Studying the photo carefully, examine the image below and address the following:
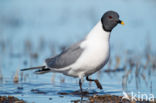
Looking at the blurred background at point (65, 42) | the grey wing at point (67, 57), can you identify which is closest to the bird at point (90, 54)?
the grey wing at point (67, 57)

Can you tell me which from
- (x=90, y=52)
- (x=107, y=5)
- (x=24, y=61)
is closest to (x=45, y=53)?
(x=24, y=61)

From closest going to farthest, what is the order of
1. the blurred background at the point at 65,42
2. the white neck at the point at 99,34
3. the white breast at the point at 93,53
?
the white breast at the point at 93,53
the white neck at the point at 99,34
the blurred background at the point at 65,42

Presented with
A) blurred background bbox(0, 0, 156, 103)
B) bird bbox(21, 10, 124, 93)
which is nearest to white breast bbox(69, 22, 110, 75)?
bird bbox(21, 10, 124, 93)

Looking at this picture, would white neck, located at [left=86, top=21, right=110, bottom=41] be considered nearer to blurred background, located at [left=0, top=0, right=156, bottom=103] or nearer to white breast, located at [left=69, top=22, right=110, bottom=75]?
white breast, located at [left=69, top=22, right=110, bottom=75]

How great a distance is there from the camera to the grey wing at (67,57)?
6879 mm

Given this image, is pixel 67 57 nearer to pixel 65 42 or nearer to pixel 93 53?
pixel 93 53

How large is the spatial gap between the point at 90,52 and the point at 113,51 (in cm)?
499

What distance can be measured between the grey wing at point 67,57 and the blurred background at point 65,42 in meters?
0.44

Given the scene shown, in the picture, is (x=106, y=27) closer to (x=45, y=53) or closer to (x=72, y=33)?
(x=45, y=53)

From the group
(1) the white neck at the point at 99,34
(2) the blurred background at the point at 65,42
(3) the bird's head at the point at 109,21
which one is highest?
(3) the bird's head at the point at 109,21

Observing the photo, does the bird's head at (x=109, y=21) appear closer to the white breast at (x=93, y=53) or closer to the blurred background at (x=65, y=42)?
the white breast at (x=93, y=53)

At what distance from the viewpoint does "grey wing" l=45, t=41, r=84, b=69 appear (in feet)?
22.6

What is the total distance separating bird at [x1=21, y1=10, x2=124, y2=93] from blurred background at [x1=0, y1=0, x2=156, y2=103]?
46cm

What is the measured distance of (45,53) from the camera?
36.8 ft
